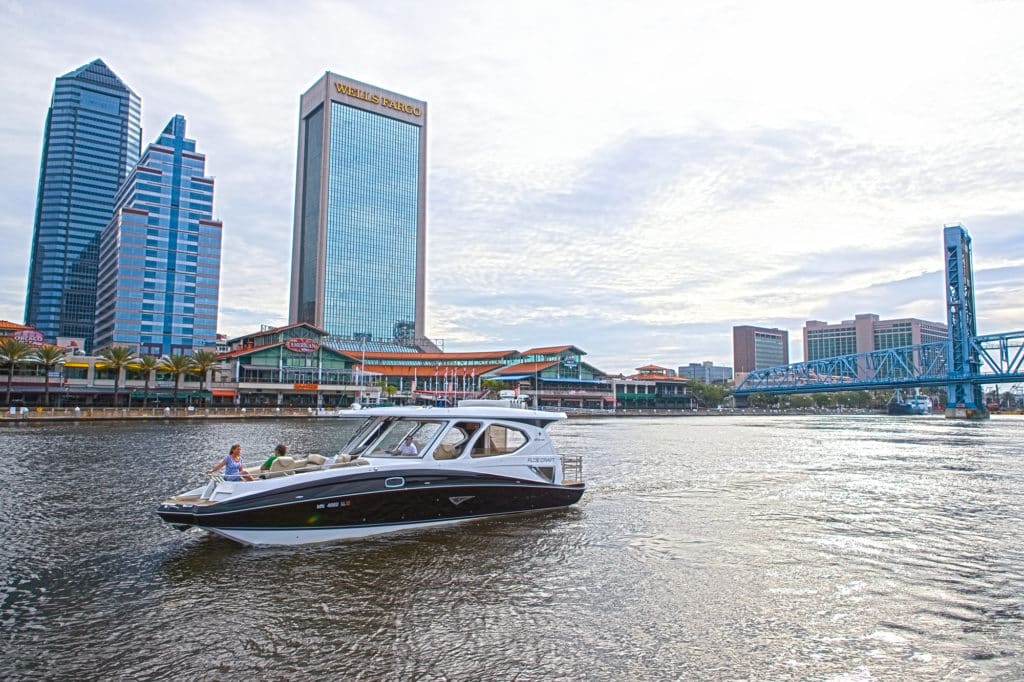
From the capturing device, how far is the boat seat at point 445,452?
1467cm

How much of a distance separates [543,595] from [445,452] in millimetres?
4969

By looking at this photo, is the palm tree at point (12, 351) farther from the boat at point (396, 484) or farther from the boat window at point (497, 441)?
the boat window at point (497, 441)

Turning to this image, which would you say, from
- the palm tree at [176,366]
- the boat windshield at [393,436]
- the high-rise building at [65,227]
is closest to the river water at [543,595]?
the boat windshield at [393,436]

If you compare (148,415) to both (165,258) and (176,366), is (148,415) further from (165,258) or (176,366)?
(165,258)

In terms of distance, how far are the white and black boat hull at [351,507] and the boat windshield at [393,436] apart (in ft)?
2.35

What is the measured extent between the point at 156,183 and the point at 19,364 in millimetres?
62854

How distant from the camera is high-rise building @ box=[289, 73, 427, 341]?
15412 centimetres

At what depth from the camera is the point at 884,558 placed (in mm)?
13227

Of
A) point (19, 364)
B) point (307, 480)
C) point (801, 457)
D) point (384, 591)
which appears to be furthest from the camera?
point (19, 364)

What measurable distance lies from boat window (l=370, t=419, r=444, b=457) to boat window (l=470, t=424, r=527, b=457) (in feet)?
3.68

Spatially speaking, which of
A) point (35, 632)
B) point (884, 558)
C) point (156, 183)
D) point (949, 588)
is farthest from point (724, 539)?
point (156, 183)

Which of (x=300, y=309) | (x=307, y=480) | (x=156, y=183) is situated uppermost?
(x=156, y=183)

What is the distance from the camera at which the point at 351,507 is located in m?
13.2

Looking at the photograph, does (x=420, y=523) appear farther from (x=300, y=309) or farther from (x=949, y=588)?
(x=300, y=309)
